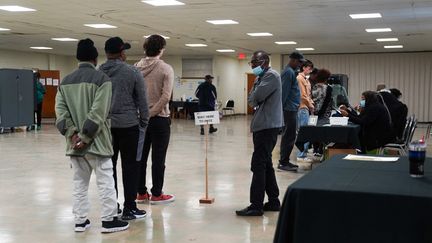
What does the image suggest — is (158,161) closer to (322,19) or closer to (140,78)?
(140,78)

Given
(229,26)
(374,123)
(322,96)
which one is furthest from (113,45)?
(229,26)

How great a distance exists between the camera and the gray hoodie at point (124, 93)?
3996 mm

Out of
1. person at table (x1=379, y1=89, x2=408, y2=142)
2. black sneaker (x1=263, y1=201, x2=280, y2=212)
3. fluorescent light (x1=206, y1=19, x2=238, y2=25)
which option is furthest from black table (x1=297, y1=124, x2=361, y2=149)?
fluorescent light (x1=206, y1=19, x2=238, y2=25)

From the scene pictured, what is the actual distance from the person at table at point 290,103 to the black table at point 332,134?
1.28ft

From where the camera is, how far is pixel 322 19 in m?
11.2

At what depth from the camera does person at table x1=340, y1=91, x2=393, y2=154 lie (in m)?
5.94

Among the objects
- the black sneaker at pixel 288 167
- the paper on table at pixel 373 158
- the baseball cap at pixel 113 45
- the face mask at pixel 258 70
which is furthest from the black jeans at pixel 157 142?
the black sneaker at pixel 288 167

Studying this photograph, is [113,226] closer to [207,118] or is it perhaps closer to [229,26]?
[207,118]

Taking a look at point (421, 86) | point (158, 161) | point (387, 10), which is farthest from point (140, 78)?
point (421, 86)

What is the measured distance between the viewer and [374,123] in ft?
19.7

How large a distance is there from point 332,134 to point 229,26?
6.87 meters

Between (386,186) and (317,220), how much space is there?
1.06 ft

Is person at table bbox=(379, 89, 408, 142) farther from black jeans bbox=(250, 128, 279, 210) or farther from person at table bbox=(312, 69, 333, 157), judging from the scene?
black jeans bbox=(250, 128, 279, 210)

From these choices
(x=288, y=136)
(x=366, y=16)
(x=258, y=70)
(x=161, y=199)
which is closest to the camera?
(x=258, y=70)
